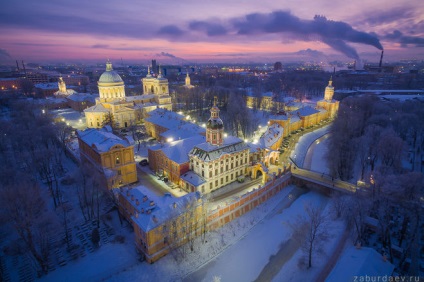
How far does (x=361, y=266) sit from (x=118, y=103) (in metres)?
56.3

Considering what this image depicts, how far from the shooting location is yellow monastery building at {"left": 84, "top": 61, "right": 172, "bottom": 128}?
58031mm

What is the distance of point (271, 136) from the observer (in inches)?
1706

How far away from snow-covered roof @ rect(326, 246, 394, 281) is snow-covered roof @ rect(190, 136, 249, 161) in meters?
17.3

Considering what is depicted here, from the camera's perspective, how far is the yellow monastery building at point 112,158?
3081cm

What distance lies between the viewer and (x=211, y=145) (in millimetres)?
32500

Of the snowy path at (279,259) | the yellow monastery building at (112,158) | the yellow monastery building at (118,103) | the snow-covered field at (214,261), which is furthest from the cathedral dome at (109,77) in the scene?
the snowy path at (279,259)

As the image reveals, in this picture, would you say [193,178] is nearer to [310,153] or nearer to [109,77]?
[310,153]

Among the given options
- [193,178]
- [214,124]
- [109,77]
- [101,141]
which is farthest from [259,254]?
[109,77]

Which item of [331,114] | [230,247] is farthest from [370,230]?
[331,114]

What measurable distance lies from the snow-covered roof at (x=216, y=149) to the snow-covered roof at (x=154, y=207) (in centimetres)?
696

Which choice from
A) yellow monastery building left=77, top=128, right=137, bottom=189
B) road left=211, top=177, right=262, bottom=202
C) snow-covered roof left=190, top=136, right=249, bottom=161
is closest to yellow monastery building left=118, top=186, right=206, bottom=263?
road left=211, top=177, right=262, bottom=202

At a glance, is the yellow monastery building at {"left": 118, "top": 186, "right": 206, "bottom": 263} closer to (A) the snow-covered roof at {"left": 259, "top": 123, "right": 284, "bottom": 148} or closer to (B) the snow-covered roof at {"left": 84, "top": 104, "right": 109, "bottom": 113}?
(A) the snow-covered roof at {"left": 259, "top": 123, "right": 284, "bottom": 148}

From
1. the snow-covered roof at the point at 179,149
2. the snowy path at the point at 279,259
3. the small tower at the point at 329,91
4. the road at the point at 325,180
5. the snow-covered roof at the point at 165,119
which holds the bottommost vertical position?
the snowy path at the point at 279,259

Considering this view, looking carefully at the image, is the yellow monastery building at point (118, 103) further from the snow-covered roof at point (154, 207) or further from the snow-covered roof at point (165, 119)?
the snow-covered roof at point (154, 207)
